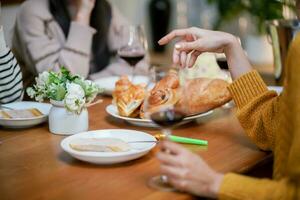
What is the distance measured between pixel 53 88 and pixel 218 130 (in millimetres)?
529

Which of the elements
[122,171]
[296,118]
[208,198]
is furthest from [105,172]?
[296,118]

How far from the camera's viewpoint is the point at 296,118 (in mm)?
1116

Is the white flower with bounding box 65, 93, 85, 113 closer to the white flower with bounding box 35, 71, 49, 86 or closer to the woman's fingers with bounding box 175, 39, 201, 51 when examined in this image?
the white flower with bounding box 35, 71, 49, 86

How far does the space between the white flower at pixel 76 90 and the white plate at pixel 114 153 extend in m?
0.11

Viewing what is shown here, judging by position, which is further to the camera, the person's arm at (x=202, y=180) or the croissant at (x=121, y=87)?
the croissant at (x=121, y=87)

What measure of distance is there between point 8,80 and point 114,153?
0.67m

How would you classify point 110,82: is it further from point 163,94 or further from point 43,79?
point 163,94

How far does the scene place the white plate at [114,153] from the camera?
4.44ft

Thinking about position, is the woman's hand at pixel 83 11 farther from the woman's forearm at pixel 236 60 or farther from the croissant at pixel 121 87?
the woman's forearm at pixel 236 60

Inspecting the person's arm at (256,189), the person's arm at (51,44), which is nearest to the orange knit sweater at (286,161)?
the person's arm at (256,189)

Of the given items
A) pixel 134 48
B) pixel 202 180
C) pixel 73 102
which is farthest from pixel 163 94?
pixel 134 48

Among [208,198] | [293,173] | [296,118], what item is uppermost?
[296,118]

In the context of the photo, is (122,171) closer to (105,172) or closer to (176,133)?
(105,172)

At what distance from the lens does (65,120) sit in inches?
63.7
